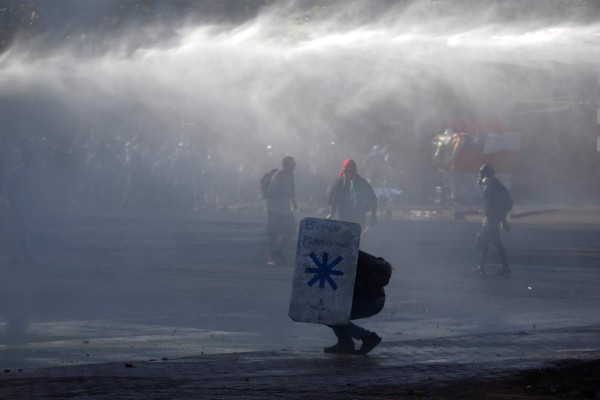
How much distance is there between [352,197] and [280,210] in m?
1.50

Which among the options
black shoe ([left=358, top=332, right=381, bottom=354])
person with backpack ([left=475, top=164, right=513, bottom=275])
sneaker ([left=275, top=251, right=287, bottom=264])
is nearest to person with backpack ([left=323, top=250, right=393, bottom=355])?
black shoe ([left=358, top=332, right=381, bottom=354])

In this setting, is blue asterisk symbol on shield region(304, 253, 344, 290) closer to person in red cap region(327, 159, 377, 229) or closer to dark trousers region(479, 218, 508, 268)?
dark trousers region(479, 218, 508, 268)

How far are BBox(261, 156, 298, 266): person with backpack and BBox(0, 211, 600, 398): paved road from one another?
1.15ft

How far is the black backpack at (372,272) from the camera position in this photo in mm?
9883

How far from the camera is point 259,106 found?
32000 millimetres

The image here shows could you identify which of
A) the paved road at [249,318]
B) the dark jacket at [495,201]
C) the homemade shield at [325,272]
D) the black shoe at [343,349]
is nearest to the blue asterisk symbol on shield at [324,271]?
the homemade shield at [325,272]

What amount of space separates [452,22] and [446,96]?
40.1ft

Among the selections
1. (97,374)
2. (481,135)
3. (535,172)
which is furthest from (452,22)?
(535,172)

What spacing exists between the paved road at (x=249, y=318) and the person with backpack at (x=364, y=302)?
184mm

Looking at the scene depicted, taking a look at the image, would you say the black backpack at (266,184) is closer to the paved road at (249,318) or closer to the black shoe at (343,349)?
the paved road at (249,318)

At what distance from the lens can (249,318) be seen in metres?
12.3

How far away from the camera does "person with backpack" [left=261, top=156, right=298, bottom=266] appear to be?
18.4 metres

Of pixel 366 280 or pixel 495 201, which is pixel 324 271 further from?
pixel 495 201

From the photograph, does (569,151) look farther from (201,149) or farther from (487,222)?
(487,222)
